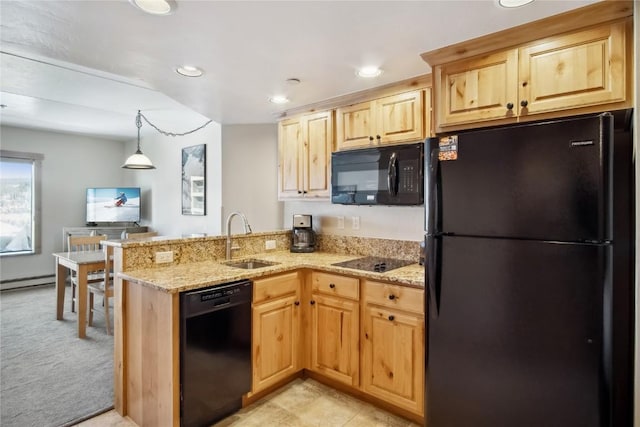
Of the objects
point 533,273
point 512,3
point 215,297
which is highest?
point 512,3

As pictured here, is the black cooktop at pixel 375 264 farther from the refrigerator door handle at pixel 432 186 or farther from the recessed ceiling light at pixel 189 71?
the recessed ceiling light at pixel 189 71

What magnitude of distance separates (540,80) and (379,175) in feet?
3.58

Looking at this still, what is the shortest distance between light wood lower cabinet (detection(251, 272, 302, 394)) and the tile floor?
14 cm

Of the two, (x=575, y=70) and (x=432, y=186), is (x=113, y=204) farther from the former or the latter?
(x=575, y=70)

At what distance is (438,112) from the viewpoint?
2.10m

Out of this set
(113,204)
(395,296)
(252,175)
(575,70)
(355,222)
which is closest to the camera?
(575,70)

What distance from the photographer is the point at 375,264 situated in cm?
259

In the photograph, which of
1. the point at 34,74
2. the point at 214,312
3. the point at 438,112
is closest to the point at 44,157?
the point at 34,74

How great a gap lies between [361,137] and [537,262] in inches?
61.1

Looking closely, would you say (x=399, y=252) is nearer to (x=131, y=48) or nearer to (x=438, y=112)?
(x=438, y=112)

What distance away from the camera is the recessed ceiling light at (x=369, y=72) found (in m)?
2.23

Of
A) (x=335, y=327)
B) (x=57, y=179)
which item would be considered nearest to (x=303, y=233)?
(x=335, y=327)

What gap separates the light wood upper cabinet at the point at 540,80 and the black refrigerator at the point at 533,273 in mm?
139

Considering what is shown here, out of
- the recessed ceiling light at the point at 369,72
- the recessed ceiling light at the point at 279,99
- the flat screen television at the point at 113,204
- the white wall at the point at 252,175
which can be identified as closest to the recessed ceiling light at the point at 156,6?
the recessed ceiling light at the point at 369,72
